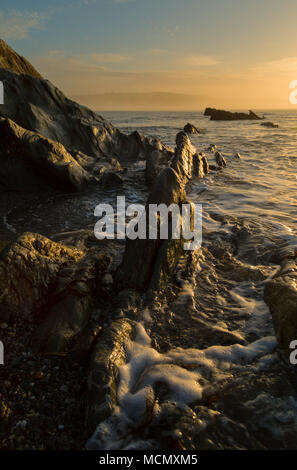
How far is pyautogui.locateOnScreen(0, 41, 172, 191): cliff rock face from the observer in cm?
1266

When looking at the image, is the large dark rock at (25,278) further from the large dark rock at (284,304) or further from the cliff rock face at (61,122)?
the cliff rock face at (61,122)

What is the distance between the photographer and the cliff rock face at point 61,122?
12.7 meters

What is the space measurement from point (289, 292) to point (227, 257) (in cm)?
202

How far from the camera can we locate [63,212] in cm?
845

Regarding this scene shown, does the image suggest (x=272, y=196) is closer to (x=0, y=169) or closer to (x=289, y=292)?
(x=289, y=292)

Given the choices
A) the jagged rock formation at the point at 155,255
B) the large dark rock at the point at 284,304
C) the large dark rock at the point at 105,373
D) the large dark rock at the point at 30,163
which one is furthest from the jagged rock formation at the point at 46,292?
the large dark rock at the point at 30,163

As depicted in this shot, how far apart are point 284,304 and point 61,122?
1479 centimetres

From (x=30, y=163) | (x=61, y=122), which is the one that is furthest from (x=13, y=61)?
(x=30, y=163)

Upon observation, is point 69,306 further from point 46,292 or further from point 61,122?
point 61,122

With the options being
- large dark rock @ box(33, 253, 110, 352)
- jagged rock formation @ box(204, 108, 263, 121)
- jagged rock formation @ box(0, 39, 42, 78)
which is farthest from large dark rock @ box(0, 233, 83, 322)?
Answer: jagged rock formation @ box(204, 108, 263, 121)

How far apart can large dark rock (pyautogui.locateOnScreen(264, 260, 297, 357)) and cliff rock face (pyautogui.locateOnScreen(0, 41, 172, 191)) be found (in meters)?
8.90

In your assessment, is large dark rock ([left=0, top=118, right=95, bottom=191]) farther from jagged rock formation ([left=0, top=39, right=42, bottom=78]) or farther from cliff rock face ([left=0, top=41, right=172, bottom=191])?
jagged rock formation ([left=0, top=39, right=42, bottom=78])
